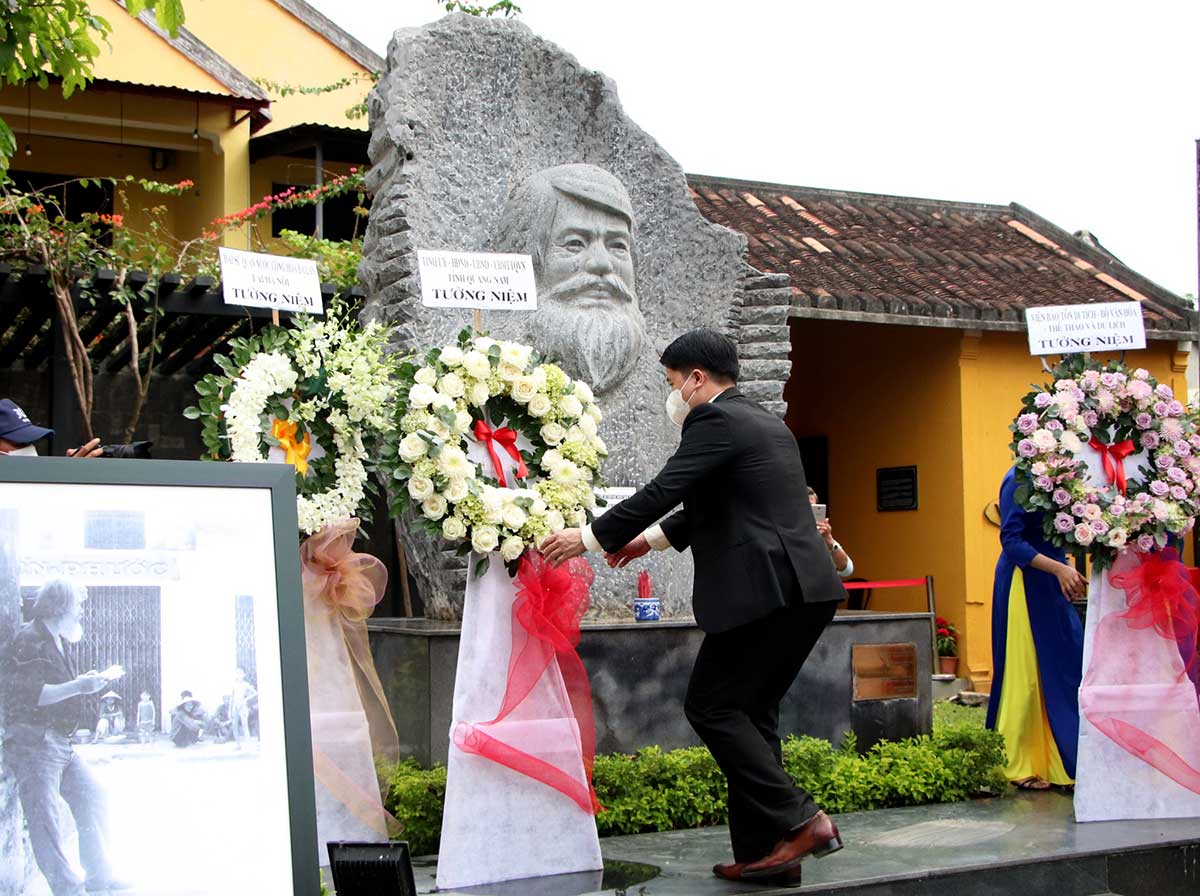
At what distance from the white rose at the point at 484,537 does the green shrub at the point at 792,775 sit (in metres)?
1.16

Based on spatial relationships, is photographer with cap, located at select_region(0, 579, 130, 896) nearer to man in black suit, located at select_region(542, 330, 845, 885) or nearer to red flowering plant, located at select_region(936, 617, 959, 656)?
man in black suit, located at select_region(542, 330, 845, 885)

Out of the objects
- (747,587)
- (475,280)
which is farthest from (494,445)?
(747,587)

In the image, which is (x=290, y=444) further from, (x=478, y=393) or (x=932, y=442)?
(x=932, y=442)

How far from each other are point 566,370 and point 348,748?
2343mm

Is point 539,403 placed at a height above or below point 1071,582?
above

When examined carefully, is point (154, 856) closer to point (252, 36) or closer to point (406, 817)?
point (406, 817)

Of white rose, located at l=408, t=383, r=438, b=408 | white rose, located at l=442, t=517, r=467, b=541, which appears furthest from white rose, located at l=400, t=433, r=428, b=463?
white rose, located at l=442, t=517, r=467, b=541

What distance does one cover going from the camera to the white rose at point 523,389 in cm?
518

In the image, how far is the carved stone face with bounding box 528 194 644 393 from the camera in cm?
683

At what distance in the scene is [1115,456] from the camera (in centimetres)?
652

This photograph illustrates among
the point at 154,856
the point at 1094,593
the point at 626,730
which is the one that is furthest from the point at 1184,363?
the point at 154,856

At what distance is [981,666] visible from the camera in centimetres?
1238

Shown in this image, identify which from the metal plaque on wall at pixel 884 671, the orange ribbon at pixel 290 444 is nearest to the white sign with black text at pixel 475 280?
the orange ribbon at pixel 290 444

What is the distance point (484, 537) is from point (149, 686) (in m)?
2.41
